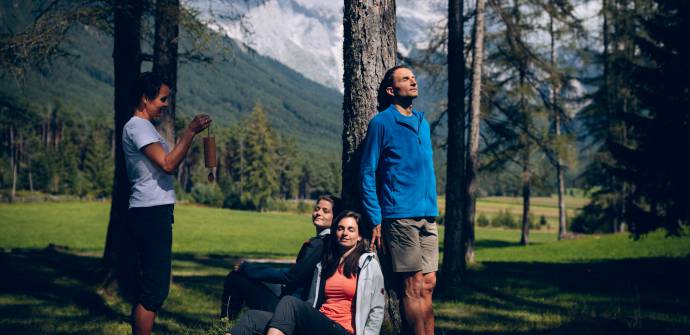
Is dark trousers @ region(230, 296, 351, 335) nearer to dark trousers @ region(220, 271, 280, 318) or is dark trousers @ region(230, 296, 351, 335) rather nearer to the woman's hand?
dark trousers @ region(220, 271, 280, 318)

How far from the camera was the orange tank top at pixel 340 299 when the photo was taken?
425 centimetres

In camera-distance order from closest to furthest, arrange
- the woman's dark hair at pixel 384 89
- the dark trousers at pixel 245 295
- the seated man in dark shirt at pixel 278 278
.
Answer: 1. the woman's dark hair at pixel 384 89
2. the seated man in dark shirt at pixel 278 278
3. the dark trousers at pixel 245 295

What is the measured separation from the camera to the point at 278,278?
4984 mm

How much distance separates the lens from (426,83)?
15906mm

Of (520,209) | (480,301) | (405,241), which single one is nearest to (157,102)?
(405,241)

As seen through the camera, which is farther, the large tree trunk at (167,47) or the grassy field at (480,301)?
the large tree trunk at (167,47)

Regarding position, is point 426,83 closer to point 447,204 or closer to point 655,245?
point 447,204

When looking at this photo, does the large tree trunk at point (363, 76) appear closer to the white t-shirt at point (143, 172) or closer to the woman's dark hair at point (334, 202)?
the woman's dark hair at point (334, 202)

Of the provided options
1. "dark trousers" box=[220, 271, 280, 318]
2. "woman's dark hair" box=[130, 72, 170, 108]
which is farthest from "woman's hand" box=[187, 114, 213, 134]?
"dark trousers" box=[220, 271, 280, 318]

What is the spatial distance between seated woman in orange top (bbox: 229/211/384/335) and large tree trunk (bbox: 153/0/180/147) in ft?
15.5

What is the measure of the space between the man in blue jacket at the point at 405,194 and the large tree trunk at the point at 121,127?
191 inches

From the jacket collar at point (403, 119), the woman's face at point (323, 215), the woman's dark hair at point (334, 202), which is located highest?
the jacket collar at point (403, 119)

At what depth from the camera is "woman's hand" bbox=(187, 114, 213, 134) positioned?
380 cm

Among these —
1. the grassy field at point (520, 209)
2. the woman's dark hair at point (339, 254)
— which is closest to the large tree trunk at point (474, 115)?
the woman's dark hair at point (339, 254)
